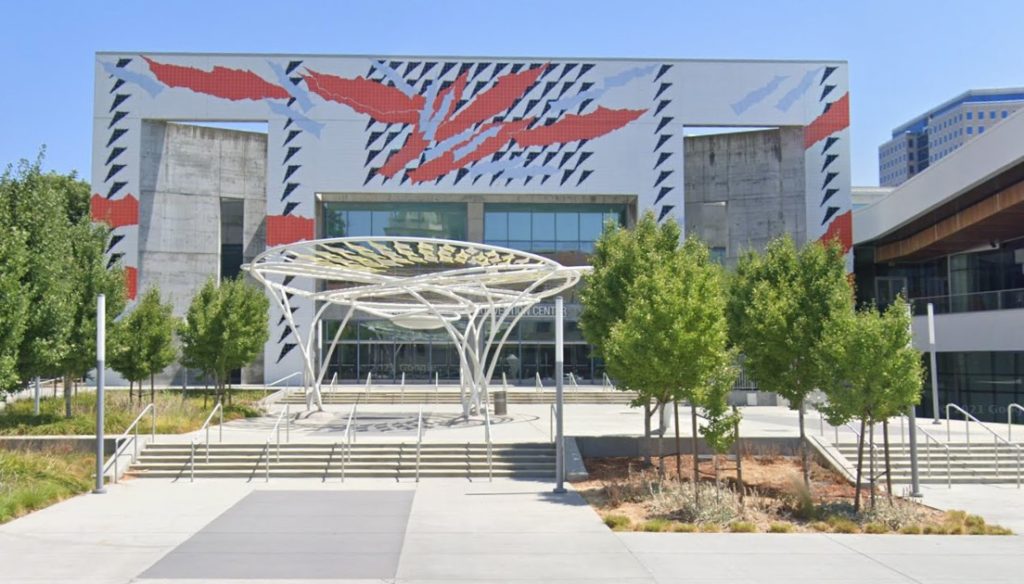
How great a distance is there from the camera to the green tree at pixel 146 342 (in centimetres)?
2733

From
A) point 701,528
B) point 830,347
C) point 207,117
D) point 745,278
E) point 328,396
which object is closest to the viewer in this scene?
point 701,528

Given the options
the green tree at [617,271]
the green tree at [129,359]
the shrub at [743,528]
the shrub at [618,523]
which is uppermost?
the green tree at [617,271]

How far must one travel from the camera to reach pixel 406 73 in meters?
48.1

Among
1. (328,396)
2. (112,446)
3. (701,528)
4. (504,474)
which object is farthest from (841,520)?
(328,396)

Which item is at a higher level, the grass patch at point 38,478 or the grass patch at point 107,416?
the grass patch at point 107,416

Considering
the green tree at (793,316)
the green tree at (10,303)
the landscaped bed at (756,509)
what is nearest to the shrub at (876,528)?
the landscaped bed at (756,509)

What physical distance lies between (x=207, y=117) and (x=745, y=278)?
3610 cm

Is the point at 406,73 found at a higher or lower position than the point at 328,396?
higher

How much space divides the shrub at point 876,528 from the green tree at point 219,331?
20792mm

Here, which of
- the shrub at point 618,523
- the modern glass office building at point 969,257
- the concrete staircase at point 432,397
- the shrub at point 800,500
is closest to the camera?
the shrub at point 618,523

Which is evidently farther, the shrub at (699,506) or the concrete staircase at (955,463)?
the concrete staircase at (955,463)

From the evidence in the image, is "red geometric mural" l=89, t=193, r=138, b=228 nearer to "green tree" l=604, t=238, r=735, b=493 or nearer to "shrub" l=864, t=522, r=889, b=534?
"green tree" l=604, t=238, r=735, b=493

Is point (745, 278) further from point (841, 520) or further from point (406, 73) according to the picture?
point (406, 73)

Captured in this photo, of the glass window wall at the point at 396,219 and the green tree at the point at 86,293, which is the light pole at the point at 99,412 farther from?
the glass window wall at the point at 396,219
